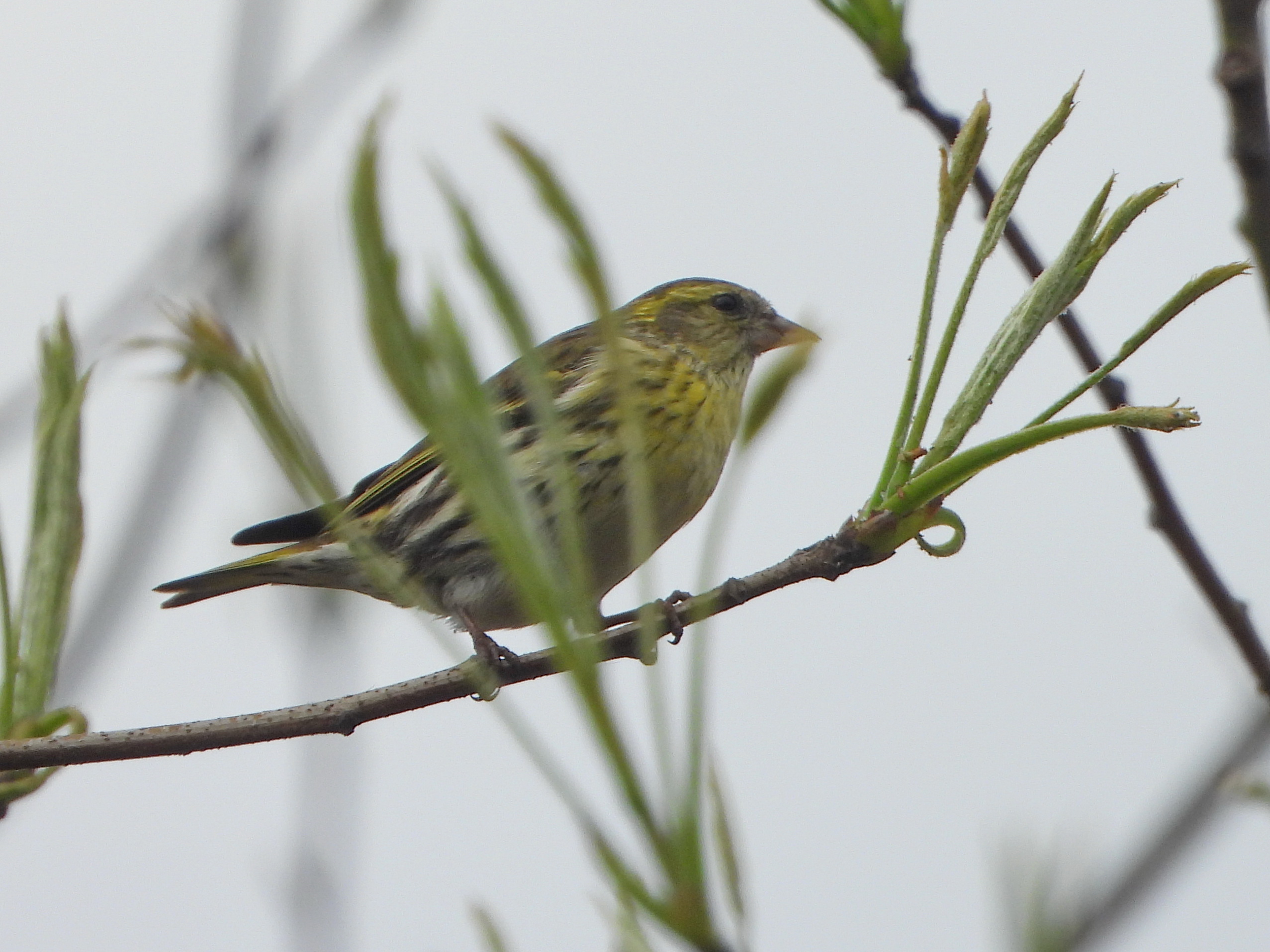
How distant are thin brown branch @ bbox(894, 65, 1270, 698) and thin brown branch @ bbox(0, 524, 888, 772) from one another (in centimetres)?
57

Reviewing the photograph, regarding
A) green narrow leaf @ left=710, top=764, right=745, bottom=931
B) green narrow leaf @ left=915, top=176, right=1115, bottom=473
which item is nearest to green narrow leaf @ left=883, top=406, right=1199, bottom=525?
green narrow leaf @ left=915, top=176, right=1115, bottom=473

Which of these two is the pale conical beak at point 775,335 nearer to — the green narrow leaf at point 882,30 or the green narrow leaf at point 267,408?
the green narrow leaf at point 882,30

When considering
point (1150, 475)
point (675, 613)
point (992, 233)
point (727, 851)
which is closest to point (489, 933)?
point (727, 851)

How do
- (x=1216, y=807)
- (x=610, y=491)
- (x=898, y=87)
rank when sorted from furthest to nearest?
(x=610, y=491), (x=898, y=87), (x=1216, y=807)

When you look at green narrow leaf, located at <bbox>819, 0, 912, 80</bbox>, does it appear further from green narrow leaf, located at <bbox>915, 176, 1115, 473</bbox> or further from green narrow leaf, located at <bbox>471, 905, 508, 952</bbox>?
green narrow leaf, located at <bbox>471, 905, 508, 952</bbox>

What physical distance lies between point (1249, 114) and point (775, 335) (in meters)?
3.99

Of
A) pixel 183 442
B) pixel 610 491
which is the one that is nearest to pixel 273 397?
pixel 183 442

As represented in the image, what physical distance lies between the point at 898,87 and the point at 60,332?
1.13 metres

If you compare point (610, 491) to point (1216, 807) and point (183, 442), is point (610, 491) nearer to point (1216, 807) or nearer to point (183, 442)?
point (183, 442)

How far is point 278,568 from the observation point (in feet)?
13.1

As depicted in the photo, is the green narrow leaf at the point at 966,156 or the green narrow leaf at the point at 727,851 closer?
the green narrow leaf at the point at 727,851

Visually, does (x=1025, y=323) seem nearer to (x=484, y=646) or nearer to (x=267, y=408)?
(x=267, y=408)

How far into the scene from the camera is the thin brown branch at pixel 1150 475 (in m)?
1.82

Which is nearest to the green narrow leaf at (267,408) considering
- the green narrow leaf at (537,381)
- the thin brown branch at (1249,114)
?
the green narrow leaf at (537,381)
